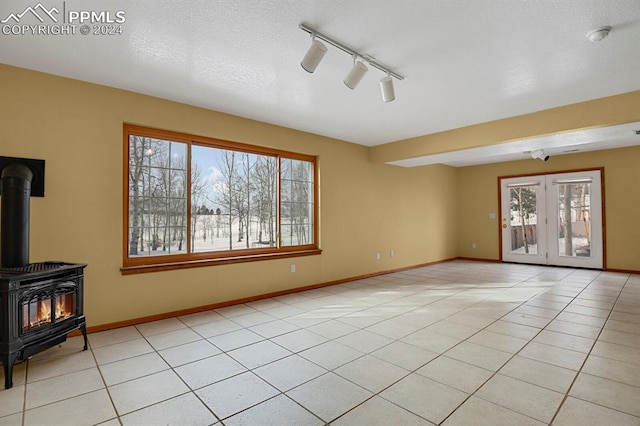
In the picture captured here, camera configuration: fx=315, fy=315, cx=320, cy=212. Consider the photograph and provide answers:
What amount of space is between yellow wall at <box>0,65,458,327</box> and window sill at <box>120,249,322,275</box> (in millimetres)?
64

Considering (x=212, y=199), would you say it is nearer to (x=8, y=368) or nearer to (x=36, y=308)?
(x=36, y=308)

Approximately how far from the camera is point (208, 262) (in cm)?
411

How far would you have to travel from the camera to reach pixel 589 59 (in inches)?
→ 113

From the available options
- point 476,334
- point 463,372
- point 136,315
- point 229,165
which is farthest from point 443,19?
point 136,315

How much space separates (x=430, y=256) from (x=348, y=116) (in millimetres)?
4856

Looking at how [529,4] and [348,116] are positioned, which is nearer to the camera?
[529,4]

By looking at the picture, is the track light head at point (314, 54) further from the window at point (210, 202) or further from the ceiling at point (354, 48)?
the window at point (210, 202)

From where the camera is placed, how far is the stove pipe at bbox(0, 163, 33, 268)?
262 centimetres

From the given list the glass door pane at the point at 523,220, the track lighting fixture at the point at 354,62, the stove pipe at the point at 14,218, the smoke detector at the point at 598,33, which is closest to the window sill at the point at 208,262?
the stove pipe at the point at 14,218

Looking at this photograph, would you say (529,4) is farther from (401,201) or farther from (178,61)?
(401,201)

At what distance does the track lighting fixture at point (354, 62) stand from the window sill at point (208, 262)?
2749 mm

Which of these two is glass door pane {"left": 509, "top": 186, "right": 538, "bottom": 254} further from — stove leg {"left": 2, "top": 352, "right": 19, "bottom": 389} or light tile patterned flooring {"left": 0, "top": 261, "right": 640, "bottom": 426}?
stove leg {"left": 2, "top": 352, "right": 19, "bottom": 389}

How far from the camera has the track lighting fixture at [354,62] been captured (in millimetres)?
2406

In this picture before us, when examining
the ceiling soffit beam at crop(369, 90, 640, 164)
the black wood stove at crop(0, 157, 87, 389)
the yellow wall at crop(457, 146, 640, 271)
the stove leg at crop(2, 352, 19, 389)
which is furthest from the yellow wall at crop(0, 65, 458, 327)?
the yellow wall at crop(457, 146, 640, 271)
